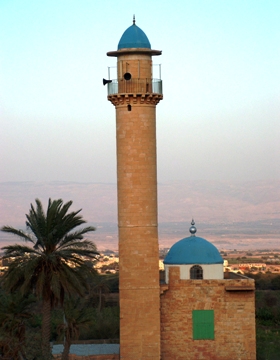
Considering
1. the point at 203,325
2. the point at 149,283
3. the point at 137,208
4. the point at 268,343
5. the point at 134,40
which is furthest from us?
the point at 268,343

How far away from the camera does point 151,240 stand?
2720 centimetres

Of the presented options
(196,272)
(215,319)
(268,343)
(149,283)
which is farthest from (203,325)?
(268,343)

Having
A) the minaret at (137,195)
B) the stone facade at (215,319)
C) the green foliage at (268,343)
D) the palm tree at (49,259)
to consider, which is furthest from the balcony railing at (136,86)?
the green foliage at (268,343)

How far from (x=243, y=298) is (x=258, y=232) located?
155200 mm

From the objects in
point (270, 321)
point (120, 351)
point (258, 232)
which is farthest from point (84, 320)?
point (258, 232)

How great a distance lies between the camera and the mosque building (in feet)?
88.9

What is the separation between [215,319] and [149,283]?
2706 millimetres

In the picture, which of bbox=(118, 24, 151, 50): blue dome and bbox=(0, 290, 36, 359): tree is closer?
bbox=(0, 290, 36, 359): tree

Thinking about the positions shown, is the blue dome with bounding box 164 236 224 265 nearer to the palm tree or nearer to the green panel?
the green panel

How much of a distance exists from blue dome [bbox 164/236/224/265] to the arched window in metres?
0.18

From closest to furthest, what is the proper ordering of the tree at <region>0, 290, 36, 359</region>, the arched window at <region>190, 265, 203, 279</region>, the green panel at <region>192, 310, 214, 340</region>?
the tree at <region>0, 290, 36, 359</region> < the green panel at <region>192, 310, 214, 340</region> < the arched window at <region>190, 265, 203, 279</region>

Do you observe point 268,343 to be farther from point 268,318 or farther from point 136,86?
point 136,86

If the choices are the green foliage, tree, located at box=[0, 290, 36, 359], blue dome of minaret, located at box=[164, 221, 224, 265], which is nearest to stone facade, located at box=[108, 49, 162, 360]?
blue dome of minaret, located at box=[164, 221, 224, 265]

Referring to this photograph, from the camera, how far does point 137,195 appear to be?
89.6ft
